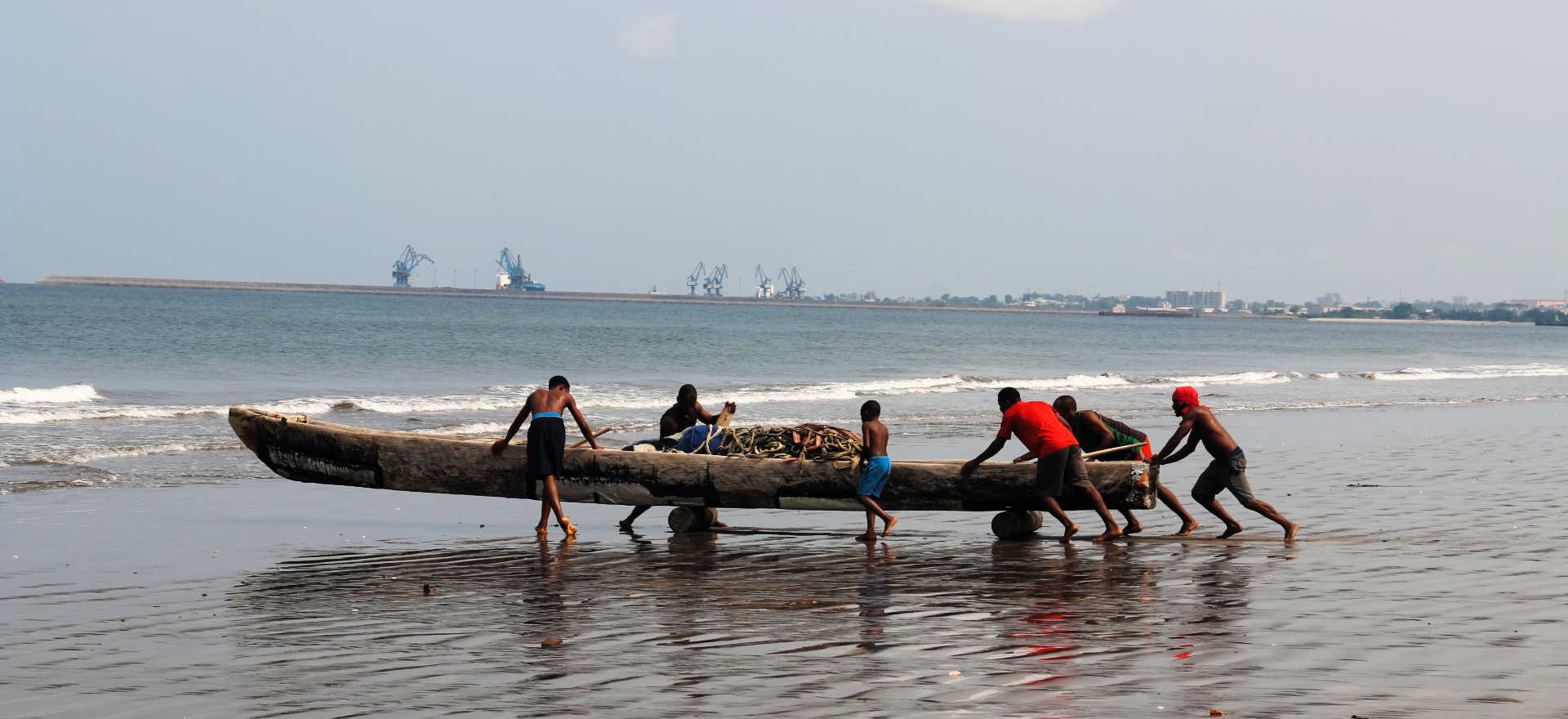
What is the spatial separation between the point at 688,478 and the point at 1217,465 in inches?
171

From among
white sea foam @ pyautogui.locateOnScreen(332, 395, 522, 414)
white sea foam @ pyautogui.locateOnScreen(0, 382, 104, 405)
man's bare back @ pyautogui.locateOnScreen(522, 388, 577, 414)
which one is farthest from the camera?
white sea foam @ pyautogui.locateOnScreen(332, 395, 522, 414)

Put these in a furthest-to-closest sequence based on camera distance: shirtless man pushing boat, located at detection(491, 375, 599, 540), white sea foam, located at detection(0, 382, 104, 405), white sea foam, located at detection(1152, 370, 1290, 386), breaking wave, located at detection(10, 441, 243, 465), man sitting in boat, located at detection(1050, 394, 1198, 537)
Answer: white sea foam, located at detection(1152, 370, 1290, 386)
white sea foam, located at detection(0, 382, 104, 405)
breaking wave, located at detection(10, 441, 243, 465)
shirtless man pushing boat, located at detection(491, 375, 599, 540)
man sitting in boat, located at detection(1050, 394, 1198, 537)

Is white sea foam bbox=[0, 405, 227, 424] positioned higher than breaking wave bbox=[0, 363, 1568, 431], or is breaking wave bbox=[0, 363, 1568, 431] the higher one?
white sea foam bbox=[0, 405, 227, 424]

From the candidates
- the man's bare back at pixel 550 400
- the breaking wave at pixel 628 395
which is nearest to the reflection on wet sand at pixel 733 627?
the man's bare back at pixel 550 400

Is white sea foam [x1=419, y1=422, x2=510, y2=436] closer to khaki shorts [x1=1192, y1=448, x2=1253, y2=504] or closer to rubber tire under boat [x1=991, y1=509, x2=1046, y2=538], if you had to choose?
rubber tire under boat [x1=991, y1=509, x2=1046, y2=538]

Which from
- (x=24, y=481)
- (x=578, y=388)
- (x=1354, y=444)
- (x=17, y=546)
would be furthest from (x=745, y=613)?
(x=578, y=388)

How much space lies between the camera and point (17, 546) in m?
10.1

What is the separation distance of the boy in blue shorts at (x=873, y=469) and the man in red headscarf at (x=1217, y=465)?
2223mm

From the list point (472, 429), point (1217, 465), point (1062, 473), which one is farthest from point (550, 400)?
point (472, 429)

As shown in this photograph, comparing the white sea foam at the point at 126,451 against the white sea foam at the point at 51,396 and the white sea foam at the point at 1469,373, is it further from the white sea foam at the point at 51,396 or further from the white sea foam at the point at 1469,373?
the white sea foam at the point at 1469,373

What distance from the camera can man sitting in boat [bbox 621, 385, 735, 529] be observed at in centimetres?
1132

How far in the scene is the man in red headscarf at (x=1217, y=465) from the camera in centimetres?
1052

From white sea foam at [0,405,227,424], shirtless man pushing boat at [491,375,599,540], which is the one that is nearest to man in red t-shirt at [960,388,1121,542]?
shirtless man pushing boat at [491,375,599,540]

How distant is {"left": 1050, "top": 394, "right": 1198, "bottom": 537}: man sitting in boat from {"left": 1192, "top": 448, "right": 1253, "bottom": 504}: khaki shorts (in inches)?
10.5
